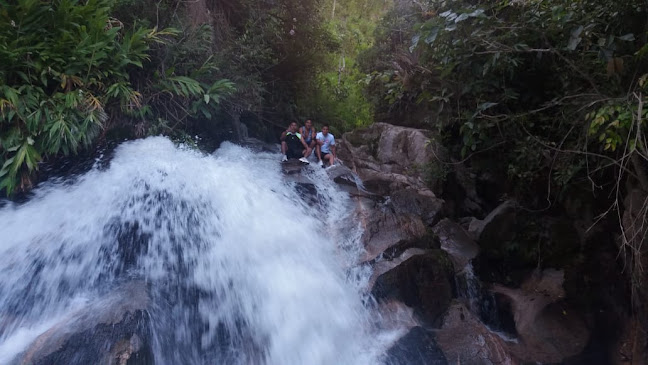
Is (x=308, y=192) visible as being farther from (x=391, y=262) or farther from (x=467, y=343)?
(x=467, y=343)

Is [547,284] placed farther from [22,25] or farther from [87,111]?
[22,25]

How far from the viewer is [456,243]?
7914 mm

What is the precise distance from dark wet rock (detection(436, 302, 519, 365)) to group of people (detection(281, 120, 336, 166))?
540cm

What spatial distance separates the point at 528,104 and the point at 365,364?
4526 millimetres

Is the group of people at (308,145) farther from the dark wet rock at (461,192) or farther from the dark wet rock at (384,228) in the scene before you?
the dark wet rock at (384,228)

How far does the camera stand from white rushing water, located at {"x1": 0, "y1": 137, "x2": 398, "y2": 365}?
4.83 meters

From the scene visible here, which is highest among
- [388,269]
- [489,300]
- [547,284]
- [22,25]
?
[22,25]

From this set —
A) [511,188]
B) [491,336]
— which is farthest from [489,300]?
[511,188]

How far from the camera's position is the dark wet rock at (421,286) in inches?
234

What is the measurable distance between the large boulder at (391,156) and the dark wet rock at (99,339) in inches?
225

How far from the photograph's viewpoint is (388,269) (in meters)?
6.01

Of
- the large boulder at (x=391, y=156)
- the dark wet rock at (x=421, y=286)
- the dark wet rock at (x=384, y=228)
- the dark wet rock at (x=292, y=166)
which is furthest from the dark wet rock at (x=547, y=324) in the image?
the dark wet rock at (x=292, y=166)

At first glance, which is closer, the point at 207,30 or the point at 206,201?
the point at 206,201

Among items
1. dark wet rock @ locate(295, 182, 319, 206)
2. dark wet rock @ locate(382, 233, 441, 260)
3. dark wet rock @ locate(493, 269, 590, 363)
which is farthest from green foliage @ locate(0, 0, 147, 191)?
dark wet rock @ locate(493, 269, 590, 363)
